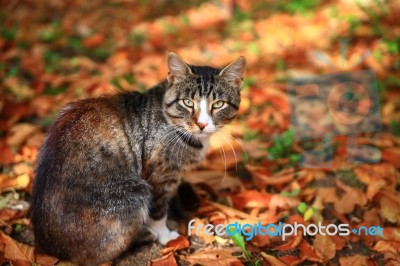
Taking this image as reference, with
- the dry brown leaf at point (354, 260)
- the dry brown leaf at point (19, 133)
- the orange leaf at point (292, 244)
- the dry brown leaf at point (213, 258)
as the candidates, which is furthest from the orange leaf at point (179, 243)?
the dry brown leaf at point (19, 133)

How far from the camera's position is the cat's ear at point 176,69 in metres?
3.22

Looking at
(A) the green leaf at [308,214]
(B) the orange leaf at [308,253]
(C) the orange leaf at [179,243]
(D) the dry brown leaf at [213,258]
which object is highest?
(A) the green leaf at [308,214]

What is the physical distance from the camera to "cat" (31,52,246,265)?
2.93 metres

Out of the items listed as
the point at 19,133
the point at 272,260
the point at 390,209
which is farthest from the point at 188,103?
the point at 19,133

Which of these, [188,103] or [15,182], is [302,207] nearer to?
[188,103]

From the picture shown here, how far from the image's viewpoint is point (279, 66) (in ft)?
20.2

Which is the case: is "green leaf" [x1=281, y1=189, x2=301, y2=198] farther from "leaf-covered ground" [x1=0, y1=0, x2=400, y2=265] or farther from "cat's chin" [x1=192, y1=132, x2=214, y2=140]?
"cat's chin" [x1=192, y1=132, x2=214, y2=140]

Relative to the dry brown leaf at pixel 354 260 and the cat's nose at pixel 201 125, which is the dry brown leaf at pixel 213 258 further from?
the cat's nose at pixel 201 125

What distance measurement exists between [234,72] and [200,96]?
0.38 m

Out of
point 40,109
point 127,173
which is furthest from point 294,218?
point 40,109

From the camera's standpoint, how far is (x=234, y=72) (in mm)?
3344

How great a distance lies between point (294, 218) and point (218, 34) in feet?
15.1

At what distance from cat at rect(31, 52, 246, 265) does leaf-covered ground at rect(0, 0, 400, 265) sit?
324 mm

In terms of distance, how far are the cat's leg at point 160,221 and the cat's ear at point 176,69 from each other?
3.27 ft
